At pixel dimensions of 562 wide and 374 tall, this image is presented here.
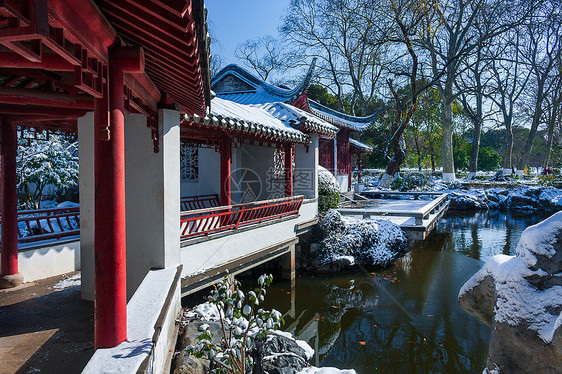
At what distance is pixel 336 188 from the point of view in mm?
10953

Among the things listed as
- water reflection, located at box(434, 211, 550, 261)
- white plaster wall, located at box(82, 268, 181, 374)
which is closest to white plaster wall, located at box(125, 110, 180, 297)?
white plaster wall, located at box(82, 268, 181, 374)

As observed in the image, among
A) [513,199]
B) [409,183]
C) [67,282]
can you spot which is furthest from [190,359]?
[513,199]

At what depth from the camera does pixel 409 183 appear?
2019 centimetres

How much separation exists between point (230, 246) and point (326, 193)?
4929 mm

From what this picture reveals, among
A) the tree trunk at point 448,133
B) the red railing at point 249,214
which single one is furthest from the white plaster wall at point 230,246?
the tree trunk at point 448,133

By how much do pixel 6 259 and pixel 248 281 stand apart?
4863mm

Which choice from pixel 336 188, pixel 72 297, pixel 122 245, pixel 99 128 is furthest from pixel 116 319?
pixel 336 188

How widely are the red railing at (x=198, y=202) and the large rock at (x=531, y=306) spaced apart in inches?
281

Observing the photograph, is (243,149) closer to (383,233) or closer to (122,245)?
(383,233)

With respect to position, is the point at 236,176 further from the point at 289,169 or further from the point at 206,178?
the point at 289,169

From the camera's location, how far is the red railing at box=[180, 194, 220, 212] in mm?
9094

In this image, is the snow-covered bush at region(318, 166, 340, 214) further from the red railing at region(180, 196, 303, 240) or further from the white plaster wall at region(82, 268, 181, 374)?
the white plaster wall at region(82, 268, 181, 374)

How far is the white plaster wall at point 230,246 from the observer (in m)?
5.19

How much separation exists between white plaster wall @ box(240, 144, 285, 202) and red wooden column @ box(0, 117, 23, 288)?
6.14 meters
